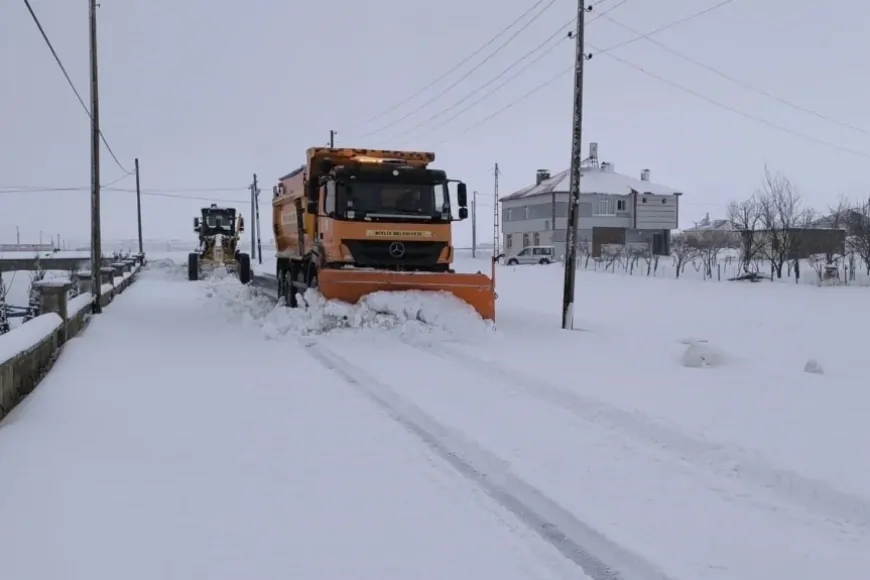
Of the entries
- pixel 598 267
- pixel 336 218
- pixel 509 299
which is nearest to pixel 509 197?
pixel 598 267


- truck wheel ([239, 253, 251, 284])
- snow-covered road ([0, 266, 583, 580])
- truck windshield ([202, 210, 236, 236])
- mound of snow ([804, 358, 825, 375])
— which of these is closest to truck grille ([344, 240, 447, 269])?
snow-covered road ([0, 266, 583, 580])

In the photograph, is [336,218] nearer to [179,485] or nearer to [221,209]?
[179,485]

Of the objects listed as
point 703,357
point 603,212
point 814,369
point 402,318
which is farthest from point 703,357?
point 603,212

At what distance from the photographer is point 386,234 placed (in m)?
13.5

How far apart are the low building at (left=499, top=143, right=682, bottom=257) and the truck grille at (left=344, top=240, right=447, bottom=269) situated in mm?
46399

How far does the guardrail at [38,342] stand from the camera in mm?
7434

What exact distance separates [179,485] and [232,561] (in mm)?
1343

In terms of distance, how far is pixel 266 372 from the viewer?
9.31 metres

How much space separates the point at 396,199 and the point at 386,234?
748 mm

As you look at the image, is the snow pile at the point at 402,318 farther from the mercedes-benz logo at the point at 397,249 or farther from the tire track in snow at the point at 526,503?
the tire track in snow at the point at 526,503

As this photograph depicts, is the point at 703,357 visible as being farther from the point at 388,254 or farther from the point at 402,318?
the point at 388,254

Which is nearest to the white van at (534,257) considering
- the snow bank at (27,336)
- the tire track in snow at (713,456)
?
the snow bank at (27,336)

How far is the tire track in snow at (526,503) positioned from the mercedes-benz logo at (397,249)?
596 centimetres

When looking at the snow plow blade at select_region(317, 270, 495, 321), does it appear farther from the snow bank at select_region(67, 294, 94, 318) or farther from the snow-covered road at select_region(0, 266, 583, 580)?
the snow-covered road at select_region(0, 266, 583, 580)
